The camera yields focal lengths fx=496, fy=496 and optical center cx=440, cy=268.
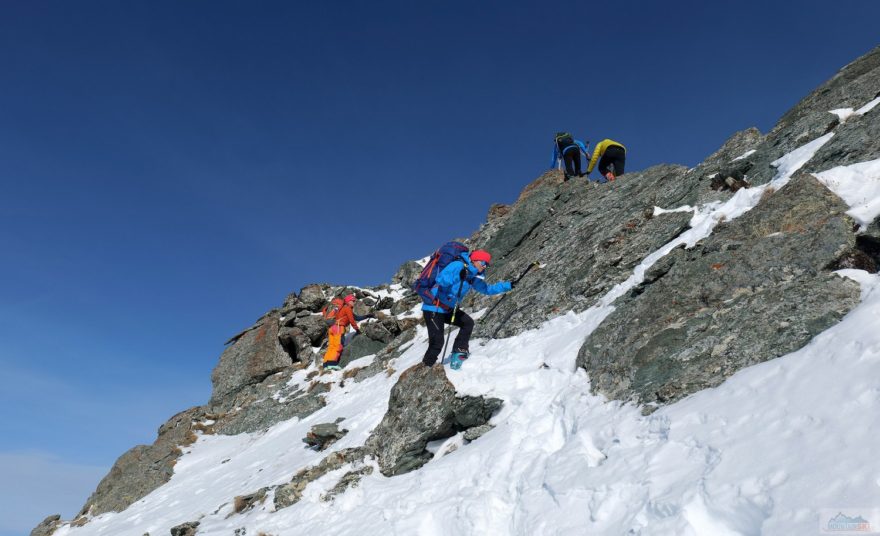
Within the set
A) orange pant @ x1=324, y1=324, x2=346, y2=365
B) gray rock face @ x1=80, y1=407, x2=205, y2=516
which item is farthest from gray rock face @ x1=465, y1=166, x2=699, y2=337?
gray rock face @ x1=80, y1=407, x2=205, y2=516

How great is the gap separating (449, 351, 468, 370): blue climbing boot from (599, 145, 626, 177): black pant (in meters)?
14.9

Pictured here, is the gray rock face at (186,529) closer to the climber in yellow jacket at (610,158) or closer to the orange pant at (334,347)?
the orange pant at (334,347)

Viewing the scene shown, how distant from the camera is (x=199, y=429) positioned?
25141mm

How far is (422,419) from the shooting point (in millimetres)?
10531

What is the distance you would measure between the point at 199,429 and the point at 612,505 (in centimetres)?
2455

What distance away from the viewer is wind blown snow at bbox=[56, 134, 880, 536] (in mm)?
4629

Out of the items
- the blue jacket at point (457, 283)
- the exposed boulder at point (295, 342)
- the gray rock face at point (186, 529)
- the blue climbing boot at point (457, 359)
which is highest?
the exposed boulder at point (295, 342)

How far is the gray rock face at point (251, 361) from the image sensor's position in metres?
28.2

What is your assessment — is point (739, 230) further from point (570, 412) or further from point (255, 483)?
point (255, 483)

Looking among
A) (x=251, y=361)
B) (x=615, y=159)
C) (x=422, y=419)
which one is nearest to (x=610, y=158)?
(x=615, y=159)

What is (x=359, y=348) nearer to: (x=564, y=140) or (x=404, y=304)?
(x=404, y=304)

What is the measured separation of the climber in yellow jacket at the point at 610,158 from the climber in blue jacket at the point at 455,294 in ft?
44.9

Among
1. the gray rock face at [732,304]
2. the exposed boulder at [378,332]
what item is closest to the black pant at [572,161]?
the exposed boulder at [378,332]

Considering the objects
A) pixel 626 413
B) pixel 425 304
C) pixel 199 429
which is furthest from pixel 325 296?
pixel 626 413
